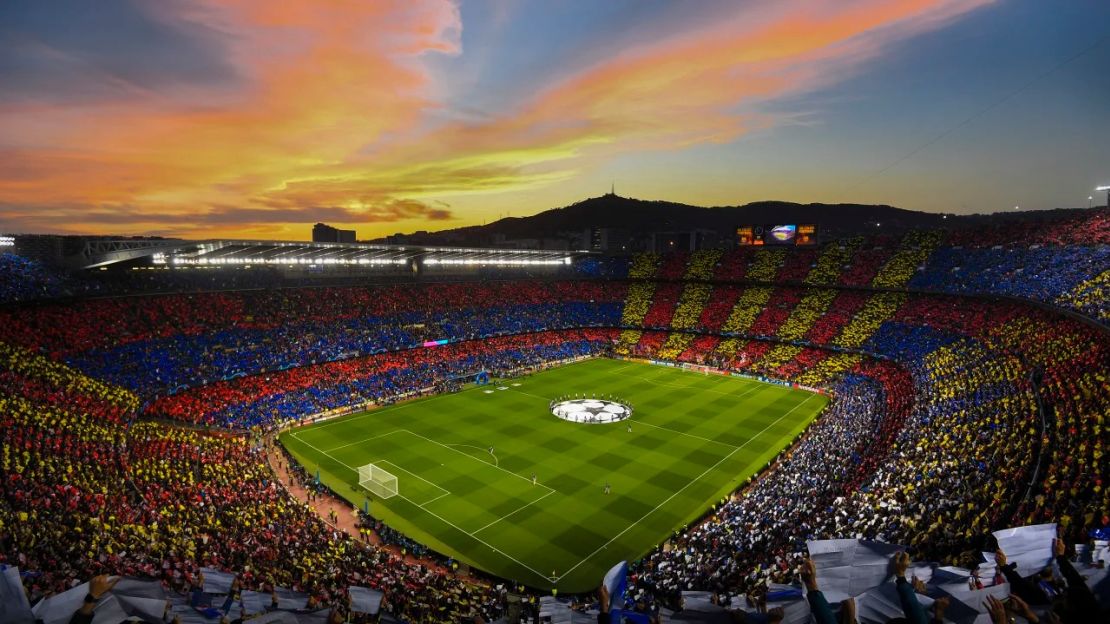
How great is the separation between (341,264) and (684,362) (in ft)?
126

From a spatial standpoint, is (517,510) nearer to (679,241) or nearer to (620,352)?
(620,352)

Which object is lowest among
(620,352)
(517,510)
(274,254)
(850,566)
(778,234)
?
(517,510)

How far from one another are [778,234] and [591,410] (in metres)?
43.2

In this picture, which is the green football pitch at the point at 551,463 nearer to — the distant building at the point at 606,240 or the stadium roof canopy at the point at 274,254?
the stadium roof canopy at the point at 274,254

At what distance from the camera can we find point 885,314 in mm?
55406

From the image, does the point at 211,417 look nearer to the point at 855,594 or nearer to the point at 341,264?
the point at 341,264

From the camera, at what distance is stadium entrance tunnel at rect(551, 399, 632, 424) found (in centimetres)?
4119

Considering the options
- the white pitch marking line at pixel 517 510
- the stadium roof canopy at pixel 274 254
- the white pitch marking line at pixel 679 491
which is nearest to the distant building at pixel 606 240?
the stadium roof canopy at pixel 274 254

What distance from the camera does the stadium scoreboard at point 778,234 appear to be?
70938 mm

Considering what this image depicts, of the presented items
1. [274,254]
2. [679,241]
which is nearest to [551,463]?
[274,254]

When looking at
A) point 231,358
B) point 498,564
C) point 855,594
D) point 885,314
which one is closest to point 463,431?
point 498,564

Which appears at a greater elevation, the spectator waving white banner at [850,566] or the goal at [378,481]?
the spectator waving white banner at [850,566]

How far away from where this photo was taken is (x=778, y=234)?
237 ft

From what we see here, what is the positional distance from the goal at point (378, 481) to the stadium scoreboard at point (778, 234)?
5993 centimetres
